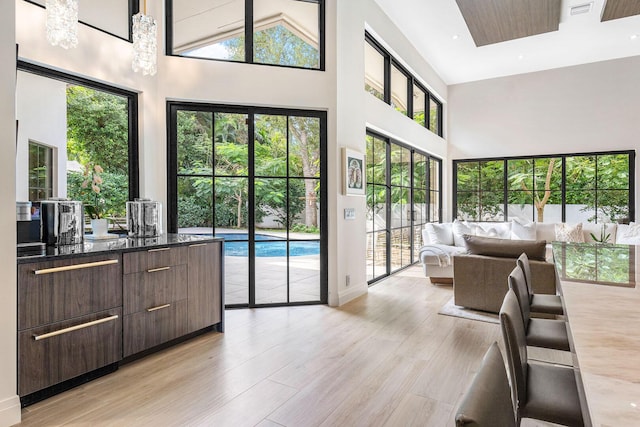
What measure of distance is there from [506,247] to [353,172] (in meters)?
1.83

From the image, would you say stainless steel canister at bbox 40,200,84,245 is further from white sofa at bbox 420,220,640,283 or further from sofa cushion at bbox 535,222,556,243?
sofa cushion at bbox 535,222,556,243

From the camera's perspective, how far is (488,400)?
2.31 feet

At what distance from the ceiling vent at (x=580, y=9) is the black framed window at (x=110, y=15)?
5254mm

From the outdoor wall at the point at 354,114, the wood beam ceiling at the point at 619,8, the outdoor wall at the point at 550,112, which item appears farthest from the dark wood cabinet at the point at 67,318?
the outdoor wall at the point at 550,112

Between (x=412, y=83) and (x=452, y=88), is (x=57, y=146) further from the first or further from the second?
(x=452, y=88)

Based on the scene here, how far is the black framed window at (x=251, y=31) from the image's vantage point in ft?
12.2

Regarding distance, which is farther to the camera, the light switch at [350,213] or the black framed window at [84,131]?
the light switch at [350,213]

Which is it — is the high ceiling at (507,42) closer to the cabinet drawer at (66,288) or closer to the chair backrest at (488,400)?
the cabinet drawer at (66,288)

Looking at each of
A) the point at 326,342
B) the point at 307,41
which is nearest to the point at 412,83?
the point at 307,41

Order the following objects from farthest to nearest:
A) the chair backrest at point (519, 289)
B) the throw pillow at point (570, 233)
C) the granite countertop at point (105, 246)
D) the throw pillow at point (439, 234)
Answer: the throw pillow at point (570, 233) < the throw pillow at point (439, 234) < the granite countertop at point (105, 246) < the chair backrest at point (519, 289)

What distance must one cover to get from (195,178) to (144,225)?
0.83 m

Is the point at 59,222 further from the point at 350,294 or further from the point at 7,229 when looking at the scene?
the point at 350,294

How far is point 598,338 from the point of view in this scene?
37.1 inches

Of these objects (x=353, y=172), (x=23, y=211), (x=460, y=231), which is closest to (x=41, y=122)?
(x=23, y=211)
